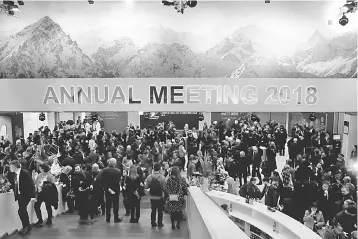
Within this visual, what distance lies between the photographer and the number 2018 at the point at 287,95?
8211 millimetres

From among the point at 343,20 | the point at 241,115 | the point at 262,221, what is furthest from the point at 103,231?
the point at 241,115

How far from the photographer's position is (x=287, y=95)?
27.1 ft

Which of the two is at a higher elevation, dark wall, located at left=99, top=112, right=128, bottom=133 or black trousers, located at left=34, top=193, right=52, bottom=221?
dark wall, located at left=99, top=112, right=128, bottom=133

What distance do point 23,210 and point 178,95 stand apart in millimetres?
4289

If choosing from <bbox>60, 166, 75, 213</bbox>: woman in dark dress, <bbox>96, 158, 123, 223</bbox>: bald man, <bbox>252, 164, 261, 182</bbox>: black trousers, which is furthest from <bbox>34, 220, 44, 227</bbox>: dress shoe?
<bbox>252, 164, 261, 182</bbox>: black trousers

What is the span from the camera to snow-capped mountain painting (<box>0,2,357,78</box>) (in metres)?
8.48

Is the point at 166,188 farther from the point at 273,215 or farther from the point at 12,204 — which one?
the point at 12,204

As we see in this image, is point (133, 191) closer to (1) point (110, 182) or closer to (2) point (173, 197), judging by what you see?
(1) point (110, 182)

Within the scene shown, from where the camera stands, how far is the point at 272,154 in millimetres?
10398

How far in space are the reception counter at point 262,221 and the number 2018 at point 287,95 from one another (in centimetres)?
262

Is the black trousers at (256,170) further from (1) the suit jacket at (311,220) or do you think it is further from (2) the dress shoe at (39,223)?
(2) the dress shoe at (39,223)

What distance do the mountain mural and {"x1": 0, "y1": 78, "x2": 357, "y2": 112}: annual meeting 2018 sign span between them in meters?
Result: 0.32

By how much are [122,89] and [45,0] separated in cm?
299

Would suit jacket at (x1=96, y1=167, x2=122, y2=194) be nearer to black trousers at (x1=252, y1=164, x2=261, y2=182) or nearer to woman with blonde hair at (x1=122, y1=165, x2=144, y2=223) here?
woman with blonde hair at (x1=122, y1=165, x2=144, y2=223)
